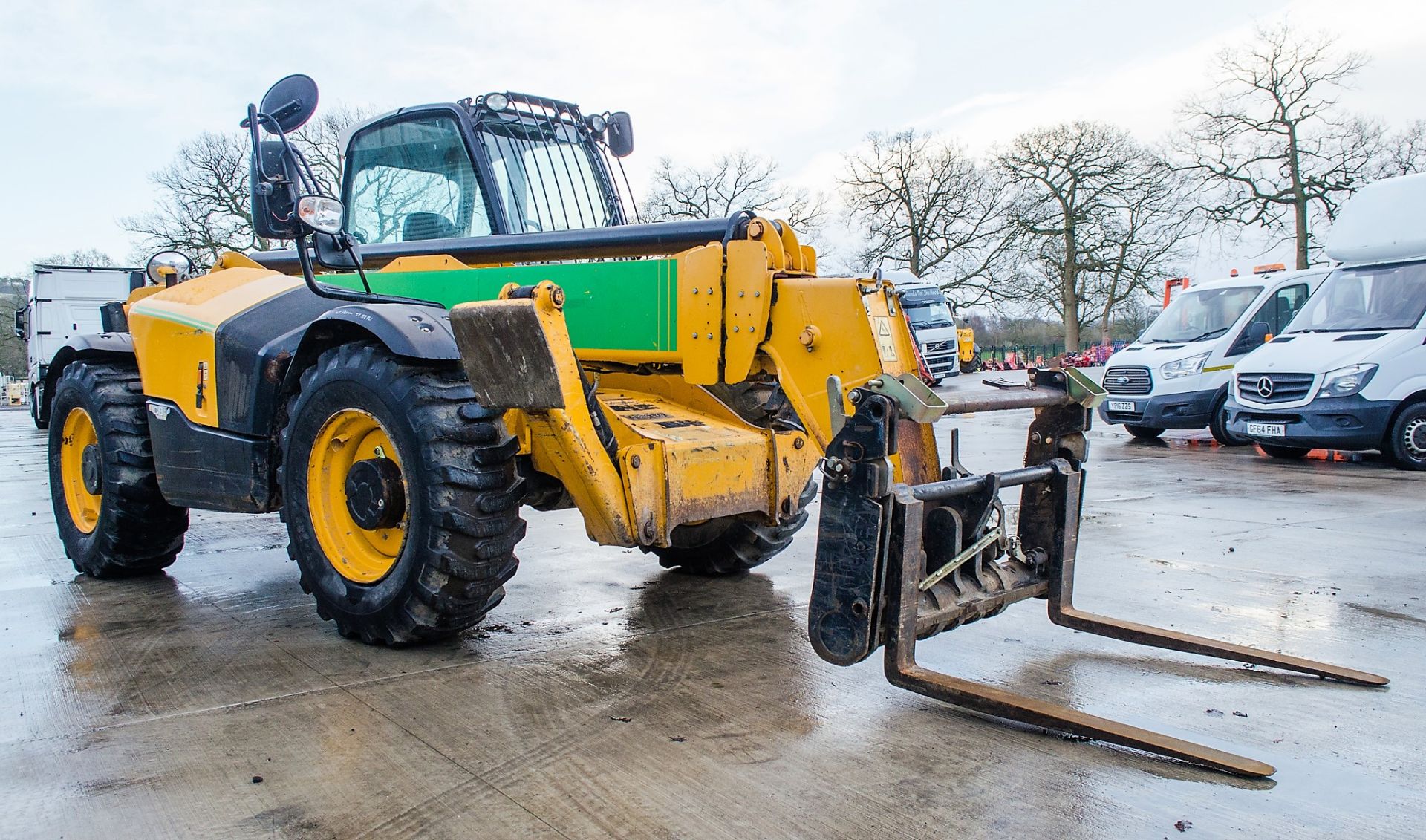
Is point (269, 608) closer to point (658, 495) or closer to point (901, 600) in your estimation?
point (658, 495)

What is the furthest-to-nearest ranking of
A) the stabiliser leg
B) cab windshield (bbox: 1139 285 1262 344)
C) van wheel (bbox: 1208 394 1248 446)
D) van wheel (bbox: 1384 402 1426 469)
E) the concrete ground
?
cab windshield (bbox: 1139 285 1262 344)
van wheel (bbox: 1208 394 1248 446)
van wheel (bbox: 1384 402 1426 469)
the stabiliser leg
the concrete ground

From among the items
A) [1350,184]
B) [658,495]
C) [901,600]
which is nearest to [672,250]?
[658,495]

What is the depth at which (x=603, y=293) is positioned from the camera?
5.06 m

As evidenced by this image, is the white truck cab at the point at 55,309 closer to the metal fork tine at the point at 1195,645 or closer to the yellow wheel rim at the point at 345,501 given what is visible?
the yellow wheel rim at the point at 345,501

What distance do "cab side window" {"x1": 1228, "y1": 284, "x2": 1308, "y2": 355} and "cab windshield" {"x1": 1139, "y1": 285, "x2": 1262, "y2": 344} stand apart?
175 mm

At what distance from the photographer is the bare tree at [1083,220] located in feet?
125

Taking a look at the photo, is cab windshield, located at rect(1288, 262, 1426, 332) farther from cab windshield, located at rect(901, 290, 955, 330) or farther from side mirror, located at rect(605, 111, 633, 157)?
cab windshield, located at rect(901, 290, 955, 330)

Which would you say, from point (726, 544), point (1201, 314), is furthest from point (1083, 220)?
point (726, 544)

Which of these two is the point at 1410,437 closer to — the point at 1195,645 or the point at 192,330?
the point at 1195,645

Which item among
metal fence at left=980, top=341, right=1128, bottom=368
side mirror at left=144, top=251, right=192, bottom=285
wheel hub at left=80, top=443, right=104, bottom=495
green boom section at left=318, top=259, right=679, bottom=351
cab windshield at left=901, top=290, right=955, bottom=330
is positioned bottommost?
metal fence at left=980, top=341, right=1128, bottom=368

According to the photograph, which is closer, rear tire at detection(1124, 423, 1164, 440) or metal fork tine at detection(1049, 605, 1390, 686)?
metal fork tine at detection(1049, 605, 1390, 686)

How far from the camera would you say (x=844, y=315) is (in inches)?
179

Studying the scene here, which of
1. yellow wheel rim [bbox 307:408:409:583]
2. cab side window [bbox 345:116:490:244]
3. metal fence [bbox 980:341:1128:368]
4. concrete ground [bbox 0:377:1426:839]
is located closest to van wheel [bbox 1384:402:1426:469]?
concrete ground [bbox 0:377:1426:839]

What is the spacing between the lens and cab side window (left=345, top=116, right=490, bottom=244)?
5488 mm
